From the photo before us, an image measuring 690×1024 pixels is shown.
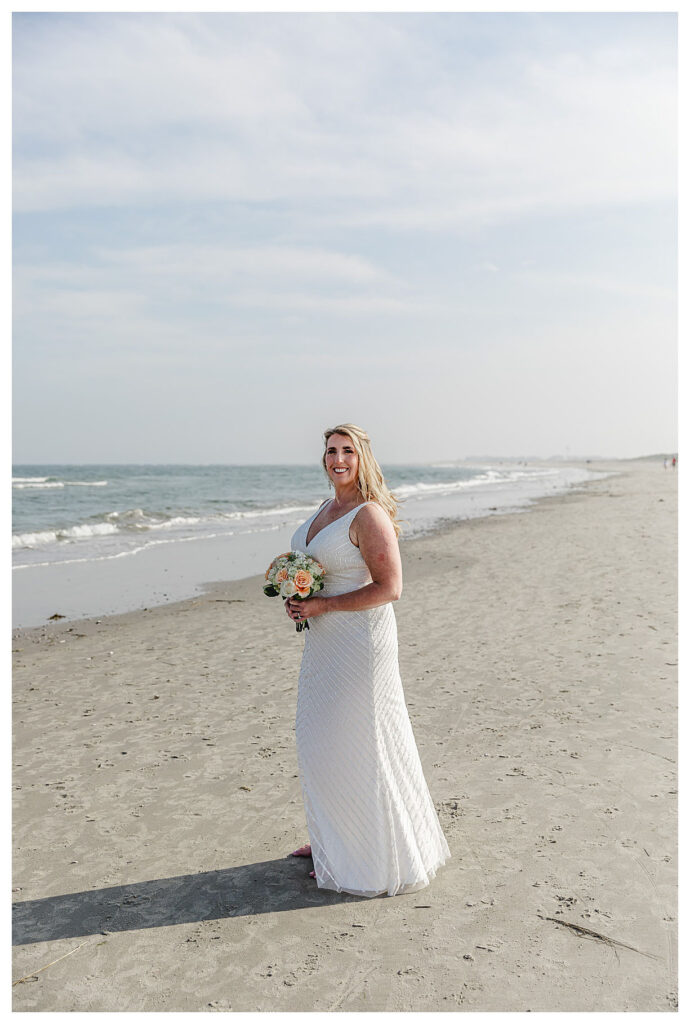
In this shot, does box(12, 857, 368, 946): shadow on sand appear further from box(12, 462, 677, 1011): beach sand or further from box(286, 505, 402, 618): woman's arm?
box(286, 505, 402, 618): woman's arm

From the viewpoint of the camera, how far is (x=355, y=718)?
13.4ft

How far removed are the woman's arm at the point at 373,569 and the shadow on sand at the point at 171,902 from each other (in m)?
1.52

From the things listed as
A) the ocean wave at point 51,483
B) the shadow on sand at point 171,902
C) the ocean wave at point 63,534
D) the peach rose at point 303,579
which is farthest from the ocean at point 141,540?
the ocean wave at point 51,483

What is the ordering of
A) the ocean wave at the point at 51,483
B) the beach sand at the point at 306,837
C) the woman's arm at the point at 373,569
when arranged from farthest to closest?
the ocean wave at the point at 51,483, the woman's arm at the point at 373,569, the beach sand at the point at 306,837

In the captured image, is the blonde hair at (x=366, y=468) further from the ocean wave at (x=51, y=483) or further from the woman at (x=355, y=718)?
the ocean wave at (x=51, y=483)

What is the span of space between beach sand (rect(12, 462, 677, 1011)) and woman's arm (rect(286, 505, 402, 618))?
156 centimetres

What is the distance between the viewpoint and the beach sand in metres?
3.44

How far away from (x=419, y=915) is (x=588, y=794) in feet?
6.01

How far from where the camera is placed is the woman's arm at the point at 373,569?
3.87m

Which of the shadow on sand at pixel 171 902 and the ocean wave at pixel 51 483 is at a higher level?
the ocean wave at pixel 51 483

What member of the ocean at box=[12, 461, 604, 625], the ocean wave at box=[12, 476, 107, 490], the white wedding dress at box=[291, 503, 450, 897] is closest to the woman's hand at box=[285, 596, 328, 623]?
the white wedding dress at box=[291, 503, 450, 897]

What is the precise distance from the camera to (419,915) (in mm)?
3887

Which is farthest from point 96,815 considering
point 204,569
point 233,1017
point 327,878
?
point 204,569

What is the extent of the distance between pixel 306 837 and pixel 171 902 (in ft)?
3.15
